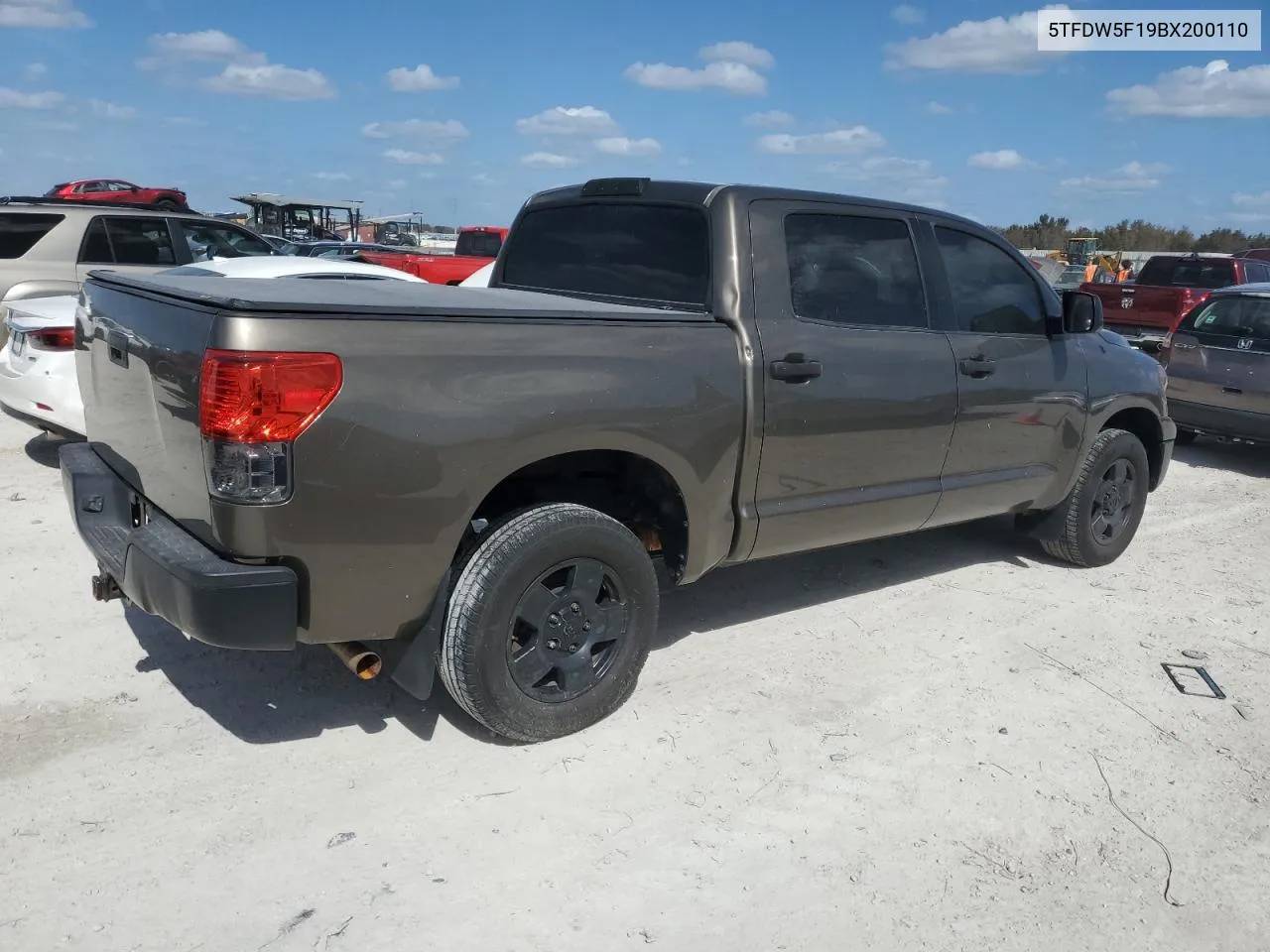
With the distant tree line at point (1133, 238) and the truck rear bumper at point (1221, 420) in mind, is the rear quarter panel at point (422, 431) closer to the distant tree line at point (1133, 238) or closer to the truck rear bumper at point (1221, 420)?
the truck rear bumper at point (1221, 420)

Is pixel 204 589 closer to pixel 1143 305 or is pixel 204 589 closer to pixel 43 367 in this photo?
pixel 43 367

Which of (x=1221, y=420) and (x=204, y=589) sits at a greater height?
(x=204, y=589)

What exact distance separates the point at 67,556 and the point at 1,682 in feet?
4.77

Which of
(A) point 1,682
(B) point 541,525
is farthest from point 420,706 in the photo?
(A) point 1,682

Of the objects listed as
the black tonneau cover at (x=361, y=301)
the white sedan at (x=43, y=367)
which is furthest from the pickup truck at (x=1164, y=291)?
the white sedan at (x=43, y=367)

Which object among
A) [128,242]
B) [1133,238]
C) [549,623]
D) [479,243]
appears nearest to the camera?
[549,623]

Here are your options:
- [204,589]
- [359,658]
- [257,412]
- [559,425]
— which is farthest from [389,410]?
[359,658]

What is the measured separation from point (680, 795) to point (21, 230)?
25.0ft

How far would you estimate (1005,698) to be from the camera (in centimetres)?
406

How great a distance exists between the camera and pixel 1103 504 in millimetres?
5754

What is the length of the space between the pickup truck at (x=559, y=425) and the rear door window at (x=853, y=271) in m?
0.01

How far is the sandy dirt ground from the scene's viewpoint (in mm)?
2672

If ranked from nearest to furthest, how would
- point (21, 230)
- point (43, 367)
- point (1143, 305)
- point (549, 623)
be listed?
1. point (549, 623)
2. point (43, 367)
3. point (21, 230)
4. point (1143, 305)

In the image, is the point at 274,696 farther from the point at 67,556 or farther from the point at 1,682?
the point at 67,556
